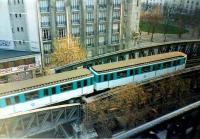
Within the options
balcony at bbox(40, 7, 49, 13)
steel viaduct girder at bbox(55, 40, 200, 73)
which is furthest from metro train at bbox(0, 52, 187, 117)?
balcony at bbox(40, 7, 49, 13)

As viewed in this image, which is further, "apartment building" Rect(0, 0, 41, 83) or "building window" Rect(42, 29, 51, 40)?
"building window" Rect(42, 29, 51, 40)

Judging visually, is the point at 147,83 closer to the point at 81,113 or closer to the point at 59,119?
the point at 81,113

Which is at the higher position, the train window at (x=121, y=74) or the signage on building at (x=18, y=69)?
the train window at (x=121, y=74)

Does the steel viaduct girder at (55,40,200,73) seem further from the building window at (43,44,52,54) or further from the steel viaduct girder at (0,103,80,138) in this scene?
the building window at (43,44,52,54)

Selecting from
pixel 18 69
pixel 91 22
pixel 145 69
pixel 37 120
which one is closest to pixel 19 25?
pixel 18 69

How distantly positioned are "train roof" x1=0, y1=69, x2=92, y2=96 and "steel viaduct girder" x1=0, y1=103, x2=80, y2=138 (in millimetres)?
1834

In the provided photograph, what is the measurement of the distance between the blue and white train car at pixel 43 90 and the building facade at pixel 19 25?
13222 mm

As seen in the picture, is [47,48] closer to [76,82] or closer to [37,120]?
[76,82]

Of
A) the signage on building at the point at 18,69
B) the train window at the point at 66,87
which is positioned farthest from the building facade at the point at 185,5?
the train window at the point at 66,87

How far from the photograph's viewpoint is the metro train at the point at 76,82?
17281 mm

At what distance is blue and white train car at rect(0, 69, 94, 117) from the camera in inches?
672

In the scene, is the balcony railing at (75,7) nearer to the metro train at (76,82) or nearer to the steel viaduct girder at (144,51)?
the steel viaduct girder at (144,51)

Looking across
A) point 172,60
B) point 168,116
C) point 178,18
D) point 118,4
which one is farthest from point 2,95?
point 178,18

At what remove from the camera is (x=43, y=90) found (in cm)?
1816
